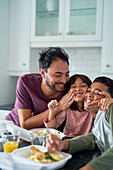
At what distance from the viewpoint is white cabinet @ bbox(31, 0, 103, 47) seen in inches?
123

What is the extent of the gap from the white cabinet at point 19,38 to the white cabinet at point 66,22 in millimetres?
106

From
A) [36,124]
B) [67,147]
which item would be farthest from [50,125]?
[67,147]

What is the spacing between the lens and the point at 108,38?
3023mm

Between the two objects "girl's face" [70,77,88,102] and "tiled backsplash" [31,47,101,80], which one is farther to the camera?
"tiled backsplash" [31,47,101,80]

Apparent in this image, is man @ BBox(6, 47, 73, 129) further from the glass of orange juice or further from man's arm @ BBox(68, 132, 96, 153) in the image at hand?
the glass of orange juice

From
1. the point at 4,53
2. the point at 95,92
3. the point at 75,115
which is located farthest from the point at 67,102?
the point at 4,53

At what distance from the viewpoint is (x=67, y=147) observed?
1188 millimetres

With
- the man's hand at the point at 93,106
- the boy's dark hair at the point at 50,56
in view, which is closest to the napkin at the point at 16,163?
the man's hand at the point at 93,106

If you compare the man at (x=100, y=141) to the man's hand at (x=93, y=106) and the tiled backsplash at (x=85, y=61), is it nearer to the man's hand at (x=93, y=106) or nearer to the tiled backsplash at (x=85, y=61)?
the man's hand at (x=93, y=106)

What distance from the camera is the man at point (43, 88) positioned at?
182 cm

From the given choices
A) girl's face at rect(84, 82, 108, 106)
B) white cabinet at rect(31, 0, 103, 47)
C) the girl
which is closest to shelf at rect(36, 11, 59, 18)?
white cabinet at rect(31, 0, 103, 47)

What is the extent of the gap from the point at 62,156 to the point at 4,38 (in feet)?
9.01

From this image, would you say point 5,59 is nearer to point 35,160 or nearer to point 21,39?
point 21,39

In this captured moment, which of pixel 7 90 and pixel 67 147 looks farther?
pixel 7 90
